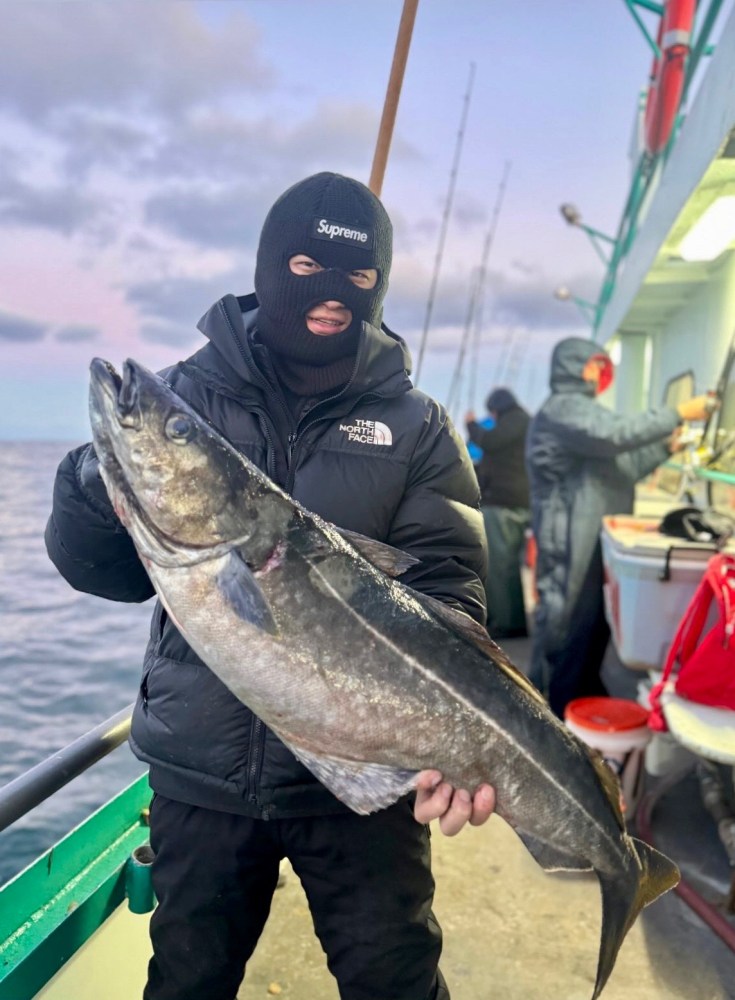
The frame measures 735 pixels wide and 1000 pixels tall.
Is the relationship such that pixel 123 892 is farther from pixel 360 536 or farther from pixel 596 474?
pixel 596 474

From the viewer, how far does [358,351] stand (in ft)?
7.07

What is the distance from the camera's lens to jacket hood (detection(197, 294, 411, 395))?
2.10 meters

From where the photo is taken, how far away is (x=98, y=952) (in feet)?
8.32

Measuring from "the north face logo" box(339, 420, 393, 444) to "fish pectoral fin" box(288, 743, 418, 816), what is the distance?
821 millimetres

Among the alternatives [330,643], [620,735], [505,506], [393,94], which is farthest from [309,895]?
[505,506]

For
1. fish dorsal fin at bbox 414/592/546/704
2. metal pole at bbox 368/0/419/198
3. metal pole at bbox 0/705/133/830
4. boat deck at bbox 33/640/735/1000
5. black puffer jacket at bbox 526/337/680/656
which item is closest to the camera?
fish dorsal fin at bbox 414/592/546/704

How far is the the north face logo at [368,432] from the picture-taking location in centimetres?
212

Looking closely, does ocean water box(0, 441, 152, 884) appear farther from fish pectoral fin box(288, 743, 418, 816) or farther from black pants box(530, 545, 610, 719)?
fish pectoral fin box(288, 743, 418, 816)

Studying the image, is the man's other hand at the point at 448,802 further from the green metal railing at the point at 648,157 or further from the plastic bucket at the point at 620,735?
the green metal railing at the point at 648,157

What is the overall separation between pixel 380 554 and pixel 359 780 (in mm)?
550

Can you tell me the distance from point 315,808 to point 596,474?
3.98 m

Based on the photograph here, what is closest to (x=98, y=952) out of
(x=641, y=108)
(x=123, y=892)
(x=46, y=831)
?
(x=123, y=892)

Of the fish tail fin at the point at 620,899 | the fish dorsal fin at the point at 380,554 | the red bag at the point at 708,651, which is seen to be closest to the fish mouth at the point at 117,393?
the fish dorsal fin at the point at 380,554

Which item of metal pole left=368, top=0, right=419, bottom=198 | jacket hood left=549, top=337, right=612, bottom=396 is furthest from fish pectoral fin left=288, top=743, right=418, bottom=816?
jacket hood left=549, top=337, right=612, bottom=396
